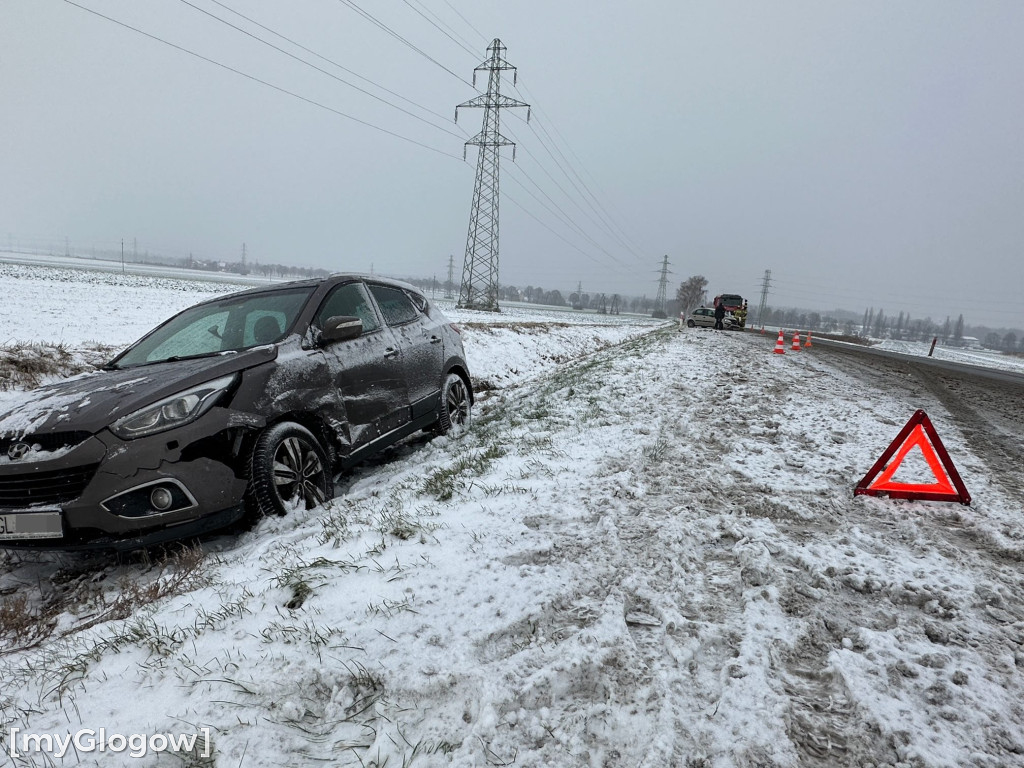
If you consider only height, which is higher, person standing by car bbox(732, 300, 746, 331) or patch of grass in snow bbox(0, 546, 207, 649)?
person standing by car bbox(732, 300, 746, 331)

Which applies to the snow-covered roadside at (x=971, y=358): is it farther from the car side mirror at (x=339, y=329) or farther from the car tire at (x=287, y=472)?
the car tire at (x=287, y=472)

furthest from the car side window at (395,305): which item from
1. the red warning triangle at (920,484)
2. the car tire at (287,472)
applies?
the red warning triangle at (920,484)

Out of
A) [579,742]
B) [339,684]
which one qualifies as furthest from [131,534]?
[579,742]

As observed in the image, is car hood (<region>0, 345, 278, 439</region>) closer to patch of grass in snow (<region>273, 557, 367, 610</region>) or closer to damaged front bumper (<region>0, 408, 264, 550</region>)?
damaged front bumper (<region>0, 408, 264, 550</region>)

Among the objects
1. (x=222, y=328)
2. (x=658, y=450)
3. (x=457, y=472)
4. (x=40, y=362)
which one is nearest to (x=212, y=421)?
(x=222, y=328)

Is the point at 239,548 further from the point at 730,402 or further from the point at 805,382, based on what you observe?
the point at 805,382

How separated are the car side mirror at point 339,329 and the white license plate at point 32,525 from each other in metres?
1.95

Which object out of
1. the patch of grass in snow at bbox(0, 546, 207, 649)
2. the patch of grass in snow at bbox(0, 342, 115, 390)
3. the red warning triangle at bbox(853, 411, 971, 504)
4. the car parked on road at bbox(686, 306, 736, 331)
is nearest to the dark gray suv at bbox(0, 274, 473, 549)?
the patch of grass in snow at bbox(0, 546, 207, 649)

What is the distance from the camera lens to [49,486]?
8.83 feet

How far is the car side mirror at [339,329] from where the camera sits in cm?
390

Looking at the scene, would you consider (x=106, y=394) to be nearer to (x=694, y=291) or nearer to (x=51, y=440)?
(x=51, y=440)

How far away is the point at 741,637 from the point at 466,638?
113 centimetres

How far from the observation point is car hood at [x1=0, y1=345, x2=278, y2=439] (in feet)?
9.19

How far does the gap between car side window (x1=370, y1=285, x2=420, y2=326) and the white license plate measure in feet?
9.59
